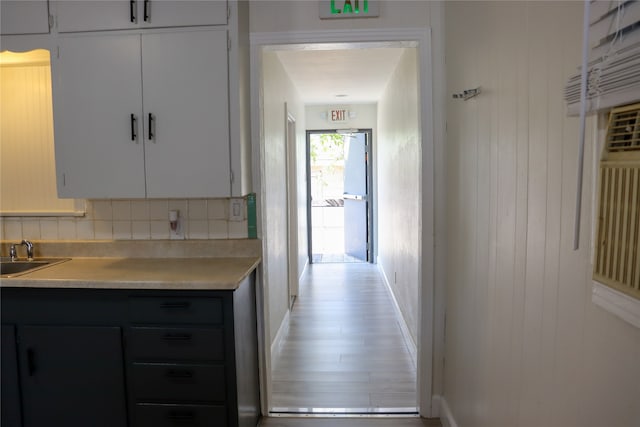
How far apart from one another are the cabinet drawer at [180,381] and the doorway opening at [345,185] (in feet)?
14.9

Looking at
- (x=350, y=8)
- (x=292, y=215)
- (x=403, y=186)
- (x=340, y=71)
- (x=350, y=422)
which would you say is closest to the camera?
(x=350, y=8)

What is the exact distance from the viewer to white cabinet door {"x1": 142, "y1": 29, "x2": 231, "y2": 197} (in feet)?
6.79

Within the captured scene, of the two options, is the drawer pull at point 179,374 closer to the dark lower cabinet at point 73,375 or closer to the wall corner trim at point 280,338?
the dark lower cabinet at point 73,375

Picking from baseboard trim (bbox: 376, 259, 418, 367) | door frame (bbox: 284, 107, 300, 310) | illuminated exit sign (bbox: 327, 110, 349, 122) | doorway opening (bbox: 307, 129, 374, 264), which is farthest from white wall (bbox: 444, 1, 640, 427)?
doorway opening (bbox: 307, 129, 374, 264)

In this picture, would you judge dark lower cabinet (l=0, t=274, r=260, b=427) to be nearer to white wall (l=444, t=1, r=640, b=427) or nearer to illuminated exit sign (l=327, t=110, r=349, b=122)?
white wall (l=444, t=1, r=640, b=427)

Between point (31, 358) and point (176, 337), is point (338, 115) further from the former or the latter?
point (31, 358)

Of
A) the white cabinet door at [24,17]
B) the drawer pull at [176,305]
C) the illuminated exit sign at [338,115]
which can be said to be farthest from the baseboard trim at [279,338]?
the illuminated exit sign at [338,115]

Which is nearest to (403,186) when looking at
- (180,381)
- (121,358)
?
(180,381)

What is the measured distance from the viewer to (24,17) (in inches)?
84.0

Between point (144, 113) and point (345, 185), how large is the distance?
5.01 m

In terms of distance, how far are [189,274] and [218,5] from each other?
51.2 inches

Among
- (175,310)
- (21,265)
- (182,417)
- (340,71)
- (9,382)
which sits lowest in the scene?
(182,417)

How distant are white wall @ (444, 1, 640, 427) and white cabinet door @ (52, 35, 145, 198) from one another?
1.59m

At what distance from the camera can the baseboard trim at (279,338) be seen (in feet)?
A: 10.2
